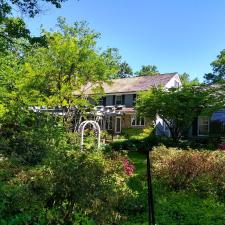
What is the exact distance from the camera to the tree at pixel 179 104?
89.2 feet

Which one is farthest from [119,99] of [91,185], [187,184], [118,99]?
[91,185]

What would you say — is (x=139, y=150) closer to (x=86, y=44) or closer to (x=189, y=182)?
(x=86, y=44)

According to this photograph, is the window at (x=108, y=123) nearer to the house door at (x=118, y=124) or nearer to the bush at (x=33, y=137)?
the house door at (x=118, y=124)

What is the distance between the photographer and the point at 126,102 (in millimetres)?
45562

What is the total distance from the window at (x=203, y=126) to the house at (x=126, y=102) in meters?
4.56

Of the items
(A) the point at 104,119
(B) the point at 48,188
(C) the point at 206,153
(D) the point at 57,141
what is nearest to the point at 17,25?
(D) the point at 57,141

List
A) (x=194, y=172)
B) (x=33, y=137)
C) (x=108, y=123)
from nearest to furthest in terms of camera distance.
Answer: (x=194, y=172) < (x=33, y=137) < (x=108, y=123)

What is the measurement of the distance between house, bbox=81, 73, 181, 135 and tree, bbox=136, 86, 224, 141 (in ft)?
36.4

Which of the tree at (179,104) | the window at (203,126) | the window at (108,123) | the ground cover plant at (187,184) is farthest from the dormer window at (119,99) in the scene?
the ground cover plant at (187,184)

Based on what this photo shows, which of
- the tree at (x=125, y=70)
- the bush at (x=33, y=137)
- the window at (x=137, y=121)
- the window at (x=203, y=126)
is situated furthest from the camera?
the tree at (x=125, y=70)

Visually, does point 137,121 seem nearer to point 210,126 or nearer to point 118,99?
point 118,99

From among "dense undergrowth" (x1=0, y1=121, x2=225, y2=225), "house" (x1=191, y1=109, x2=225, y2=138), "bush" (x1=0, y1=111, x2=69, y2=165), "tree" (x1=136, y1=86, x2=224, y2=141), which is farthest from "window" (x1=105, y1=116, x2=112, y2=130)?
"bush" (x1=0, y1=111, x2=69, y2=165)

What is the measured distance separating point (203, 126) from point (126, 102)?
11.5 meters

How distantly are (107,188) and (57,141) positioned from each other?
23.5 ft
